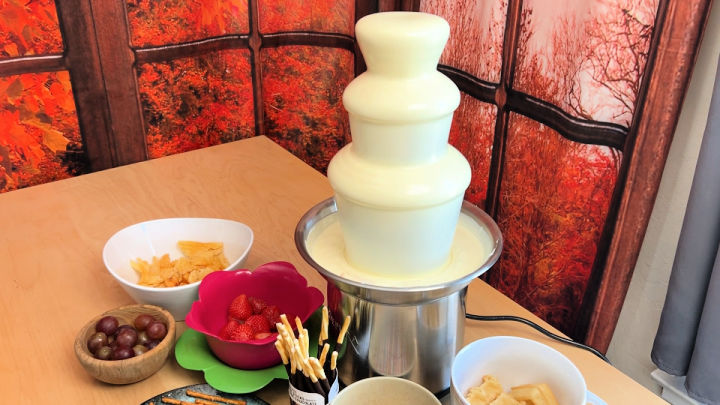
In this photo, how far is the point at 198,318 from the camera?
923 millimetres

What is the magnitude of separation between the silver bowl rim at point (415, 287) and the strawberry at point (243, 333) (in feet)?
0.47

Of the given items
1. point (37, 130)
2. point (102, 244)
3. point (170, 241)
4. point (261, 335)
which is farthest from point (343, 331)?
point (37, 130)

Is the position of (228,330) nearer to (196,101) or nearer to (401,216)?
(401,216)

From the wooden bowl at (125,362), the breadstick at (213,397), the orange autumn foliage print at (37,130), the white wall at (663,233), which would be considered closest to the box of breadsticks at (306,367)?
the breadstick at (213,397)

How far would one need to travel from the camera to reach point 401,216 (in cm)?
78

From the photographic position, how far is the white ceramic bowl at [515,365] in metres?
0.80

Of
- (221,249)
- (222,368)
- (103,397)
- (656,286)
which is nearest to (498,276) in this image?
(656,286)

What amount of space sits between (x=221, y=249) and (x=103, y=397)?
0.34 metres

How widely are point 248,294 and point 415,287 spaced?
365 millimetres

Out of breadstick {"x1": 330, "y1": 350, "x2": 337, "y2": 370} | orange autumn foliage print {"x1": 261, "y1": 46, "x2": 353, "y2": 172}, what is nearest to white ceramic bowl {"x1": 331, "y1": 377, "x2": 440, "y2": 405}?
breadstick {"x1": 330, "y1": 350, "x2": 337, "y2": 370}

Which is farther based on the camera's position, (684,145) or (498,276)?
(498,276)

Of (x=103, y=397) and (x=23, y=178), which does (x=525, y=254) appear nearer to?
(x=103, y=397)

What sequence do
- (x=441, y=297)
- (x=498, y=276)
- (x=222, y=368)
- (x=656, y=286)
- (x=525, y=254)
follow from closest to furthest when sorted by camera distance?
(x=441, y=297) < (x=222, y=368) < (x=656, y=286) < (x=525, y=254) < (x=498, y=276)

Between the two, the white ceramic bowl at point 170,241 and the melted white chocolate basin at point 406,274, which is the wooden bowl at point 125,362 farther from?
the melted white chocolate basin at point 406,274
